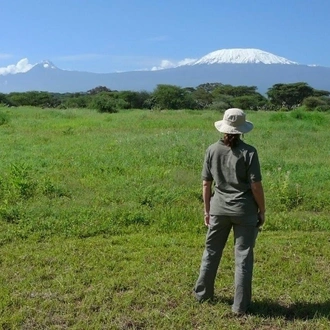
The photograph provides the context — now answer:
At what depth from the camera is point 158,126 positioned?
14602 mm

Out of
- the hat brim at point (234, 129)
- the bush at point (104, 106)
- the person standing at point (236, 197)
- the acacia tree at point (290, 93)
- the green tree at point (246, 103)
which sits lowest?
the person standing at point (236, 197)

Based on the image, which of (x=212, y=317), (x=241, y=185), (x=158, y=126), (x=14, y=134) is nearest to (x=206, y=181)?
(x=241, y=185)

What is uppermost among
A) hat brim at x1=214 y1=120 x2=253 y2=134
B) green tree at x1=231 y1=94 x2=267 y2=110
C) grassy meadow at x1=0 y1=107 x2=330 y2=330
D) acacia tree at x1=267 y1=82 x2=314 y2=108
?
acacia tree at x1=267 y1=82 x2=314 y2=108

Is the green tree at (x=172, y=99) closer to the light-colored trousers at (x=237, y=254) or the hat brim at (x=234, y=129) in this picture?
the light-colored trousers at (x=237, y=254)

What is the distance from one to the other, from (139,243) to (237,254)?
1669 millimetres

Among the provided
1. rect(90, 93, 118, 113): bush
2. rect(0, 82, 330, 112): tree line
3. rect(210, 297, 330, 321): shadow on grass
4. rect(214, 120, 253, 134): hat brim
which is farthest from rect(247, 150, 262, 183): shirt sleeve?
rect(0, 82, 330, 112): tree line

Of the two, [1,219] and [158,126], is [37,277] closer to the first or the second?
[1,219]

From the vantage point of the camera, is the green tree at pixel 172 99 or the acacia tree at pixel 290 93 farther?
the acacia tree at pixel 290 93

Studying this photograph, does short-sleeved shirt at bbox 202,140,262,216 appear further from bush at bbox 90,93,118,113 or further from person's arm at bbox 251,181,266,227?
bush at bbox 90,93,118,113

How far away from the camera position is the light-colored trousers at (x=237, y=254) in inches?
128

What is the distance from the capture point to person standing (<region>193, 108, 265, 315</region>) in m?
3.14

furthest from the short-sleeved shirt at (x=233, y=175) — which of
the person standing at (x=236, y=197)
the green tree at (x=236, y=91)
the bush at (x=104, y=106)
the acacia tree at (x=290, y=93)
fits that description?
the green tree at (x=236, y=91)

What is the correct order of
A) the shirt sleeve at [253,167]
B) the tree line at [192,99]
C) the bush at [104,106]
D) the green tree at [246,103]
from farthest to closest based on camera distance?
the green tree at [246,103] < the tree line at [192,99] < the bush at [104,106] < the shirt sleeve at [253,167]

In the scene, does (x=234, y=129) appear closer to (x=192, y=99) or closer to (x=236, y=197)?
(x=236, y=197)
